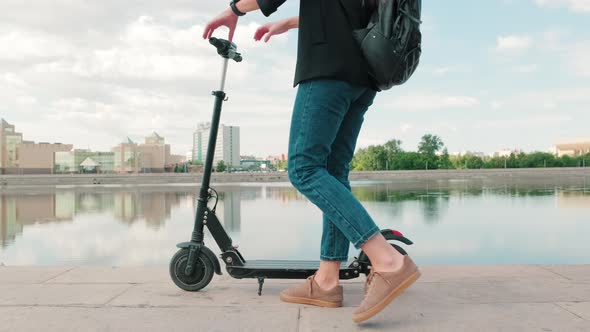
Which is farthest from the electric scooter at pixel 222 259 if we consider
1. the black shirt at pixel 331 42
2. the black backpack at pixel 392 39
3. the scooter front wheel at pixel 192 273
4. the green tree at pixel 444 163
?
the green tree at pixel 444 163

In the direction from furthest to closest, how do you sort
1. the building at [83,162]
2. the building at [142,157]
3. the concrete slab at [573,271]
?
the building at [142,157] → the building at [83,162] → the concrete slab at [573,271]

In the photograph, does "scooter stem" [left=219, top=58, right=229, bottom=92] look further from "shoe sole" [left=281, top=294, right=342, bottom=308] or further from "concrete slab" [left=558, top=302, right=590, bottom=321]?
"concrete slab" [left=558, top=302, right=590, bottom=321]

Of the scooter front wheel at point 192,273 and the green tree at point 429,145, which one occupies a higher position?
the green tree at point 429,145

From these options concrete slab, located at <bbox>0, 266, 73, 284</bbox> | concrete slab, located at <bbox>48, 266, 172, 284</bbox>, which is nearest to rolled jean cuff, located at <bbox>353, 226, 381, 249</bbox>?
concrete slab, located at <bbox>48, 266, 172, 284</bbox>

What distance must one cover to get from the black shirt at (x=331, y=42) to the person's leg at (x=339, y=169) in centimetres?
21

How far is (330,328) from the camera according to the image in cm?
186

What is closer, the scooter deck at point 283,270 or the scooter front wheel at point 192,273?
the scooter deck at point 283,270

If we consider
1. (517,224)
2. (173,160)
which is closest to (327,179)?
(517,224)

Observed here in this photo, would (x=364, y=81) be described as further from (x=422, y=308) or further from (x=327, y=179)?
(x=422, y=308)

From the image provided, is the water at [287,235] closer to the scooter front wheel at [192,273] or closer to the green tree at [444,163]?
the scooter front wheel at [192,273]

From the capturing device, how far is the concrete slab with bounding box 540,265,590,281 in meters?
2.64

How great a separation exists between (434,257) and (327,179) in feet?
9.70

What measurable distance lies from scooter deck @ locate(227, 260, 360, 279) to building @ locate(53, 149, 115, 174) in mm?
108032

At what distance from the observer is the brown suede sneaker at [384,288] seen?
1.86m
